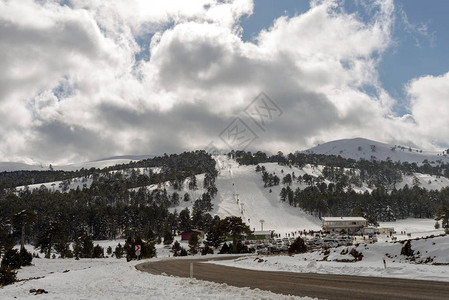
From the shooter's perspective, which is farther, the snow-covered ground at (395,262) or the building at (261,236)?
the building at (261,236)

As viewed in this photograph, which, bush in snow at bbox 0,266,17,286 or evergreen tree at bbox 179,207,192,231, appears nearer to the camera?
bush in snow at bbox 0,266,17,286

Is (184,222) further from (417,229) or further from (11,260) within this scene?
(11,260)

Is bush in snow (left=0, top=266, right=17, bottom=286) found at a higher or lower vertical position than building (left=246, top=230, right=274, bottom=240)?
higher

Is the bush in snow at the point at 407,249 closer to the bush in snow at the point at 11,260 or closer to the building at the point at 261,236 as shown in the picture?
the bush in snow at the point at 11,260

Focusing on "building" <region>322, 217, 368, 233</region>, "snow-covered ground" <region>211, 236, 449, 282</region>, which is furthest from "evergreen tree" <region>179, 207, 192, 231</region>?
"snow-covered ground" <region>211, 236, 449, 282</region>

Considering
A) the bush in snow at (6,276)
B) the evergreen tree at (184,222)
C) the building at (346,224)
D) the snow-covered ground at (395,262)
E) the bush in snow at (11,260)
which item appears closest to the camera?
the snow-covered ground at (395,262)

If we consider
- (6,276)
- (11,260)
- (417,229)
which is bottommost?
(417,229)

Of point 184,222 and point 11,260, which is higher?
point 184,222

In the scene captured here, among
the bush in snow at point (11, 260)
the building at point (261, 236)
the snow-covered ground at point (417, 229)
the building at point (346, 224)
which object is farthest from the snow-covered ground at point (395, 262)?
the building at point (346, 224)

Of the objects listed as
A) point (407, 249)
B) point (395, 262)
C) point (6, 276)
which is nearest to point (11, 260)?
point (6, 276)

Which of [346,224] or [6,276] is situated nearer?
[6,276]

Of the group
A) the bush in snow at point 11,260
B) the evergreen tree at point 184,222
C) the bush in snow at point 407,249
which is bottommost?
the bush in snow at point 11,260

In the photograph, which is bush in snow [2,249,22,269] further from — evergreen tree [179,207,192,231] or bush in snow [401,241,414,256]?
evergreen tree [179,207,192,231]

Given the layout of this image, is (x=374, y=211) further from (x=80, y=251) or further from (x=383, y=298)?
(x=383, y=298)
